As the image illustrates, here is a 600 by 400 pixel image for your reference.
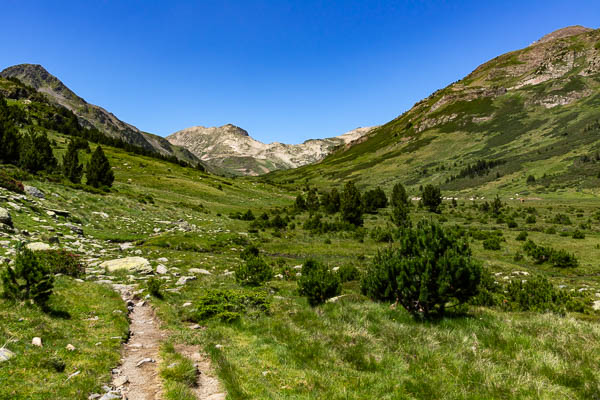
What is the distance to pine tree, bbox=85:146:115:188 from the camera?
51475mm

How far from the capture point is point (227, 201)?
71.6 m

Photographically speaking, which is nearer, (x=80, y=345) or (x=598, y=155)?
(x=80, y=345)

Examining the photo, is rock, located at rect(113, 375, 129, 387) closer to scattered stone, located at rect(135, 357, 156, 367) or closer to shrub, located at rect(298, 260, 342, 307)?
scattered stone, located at rect(135, 357, 156, 367)

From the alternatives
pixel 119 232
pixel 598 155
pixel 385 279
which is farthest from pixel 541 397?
pixel 598 155

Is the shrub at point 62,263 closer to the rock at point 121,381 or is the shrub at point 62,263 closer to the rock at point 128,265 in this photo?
the rock at point 128,265

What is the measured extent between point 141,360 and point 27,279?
491cm

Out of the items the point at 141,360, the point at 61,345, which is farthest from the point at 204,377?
the point at 61,345

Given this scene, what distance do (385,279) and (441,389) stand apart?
561 cm

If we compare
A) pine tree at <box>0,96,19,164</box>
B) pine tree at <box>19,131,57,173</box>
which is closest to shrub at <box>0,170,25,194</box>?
pine tree at <box>19,131,57,173</box>

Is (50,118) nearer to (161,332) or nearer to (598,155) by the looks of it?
(161,332)

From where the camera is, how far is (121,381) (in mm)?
6402

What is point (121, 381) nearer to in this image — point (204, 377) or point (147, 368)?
point (147, 368)

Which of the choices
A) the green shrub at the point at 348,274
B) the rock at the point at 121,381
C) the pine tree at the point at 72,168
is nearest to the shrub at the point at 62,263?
the rock at the point at 121,381

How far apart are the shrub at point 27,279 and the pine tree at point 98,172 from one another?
4977 centimetres
